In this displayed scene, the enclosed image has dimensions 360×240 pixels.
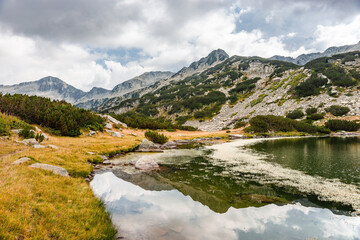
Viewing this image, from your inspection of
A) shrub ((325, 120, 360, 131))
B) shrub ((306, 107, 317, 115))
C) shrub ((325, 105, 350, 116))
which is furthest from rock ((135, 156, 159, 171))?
shrub ((306, 107, 317, 115))

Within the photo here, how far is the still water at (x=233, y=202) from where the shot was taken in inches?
323

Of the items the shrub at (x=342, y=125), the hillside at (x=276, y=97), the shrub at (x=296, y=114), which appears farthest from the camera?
the hillside at (x=276, y=97)

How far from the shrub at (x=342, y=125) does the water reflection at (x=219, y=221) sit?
248 ft

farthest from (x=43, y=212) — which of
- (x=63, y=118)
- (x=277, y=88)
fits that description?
(x=277, y=88)

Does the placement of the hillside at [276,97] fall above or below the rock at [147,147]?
above

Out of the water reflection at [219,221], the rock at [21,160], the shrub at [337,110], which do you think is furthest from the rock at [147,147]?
the shrub at [337,110]

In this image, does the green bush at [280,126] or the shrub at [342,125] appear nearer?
the shrub at [342,125]

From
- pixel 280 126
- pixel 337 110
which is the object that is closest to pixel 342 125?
pixel 337 110

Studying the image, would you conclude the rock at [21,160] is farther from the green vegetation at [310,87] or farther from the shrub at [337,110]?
the green vegetation at [310,87]

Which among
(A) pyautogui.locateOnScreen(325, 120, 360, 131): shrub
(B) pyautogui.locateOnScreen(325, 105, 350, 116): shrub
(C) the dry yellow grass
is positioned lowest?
(C) the dry yellow grass

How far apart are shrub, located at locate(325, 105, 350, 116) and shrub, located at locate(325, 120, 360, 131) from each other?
10.9 m

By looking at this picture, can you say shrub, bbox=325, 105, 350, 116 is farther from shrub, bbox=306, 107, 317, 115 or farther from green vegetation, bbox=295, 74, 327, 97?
green vegetation, bbox=295, 74, 327, 97

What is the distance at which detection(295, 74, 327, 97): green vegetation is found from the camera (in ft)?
328

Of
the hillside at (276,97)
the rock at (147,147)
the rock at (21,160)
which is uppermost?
the hillside at (276,97)
